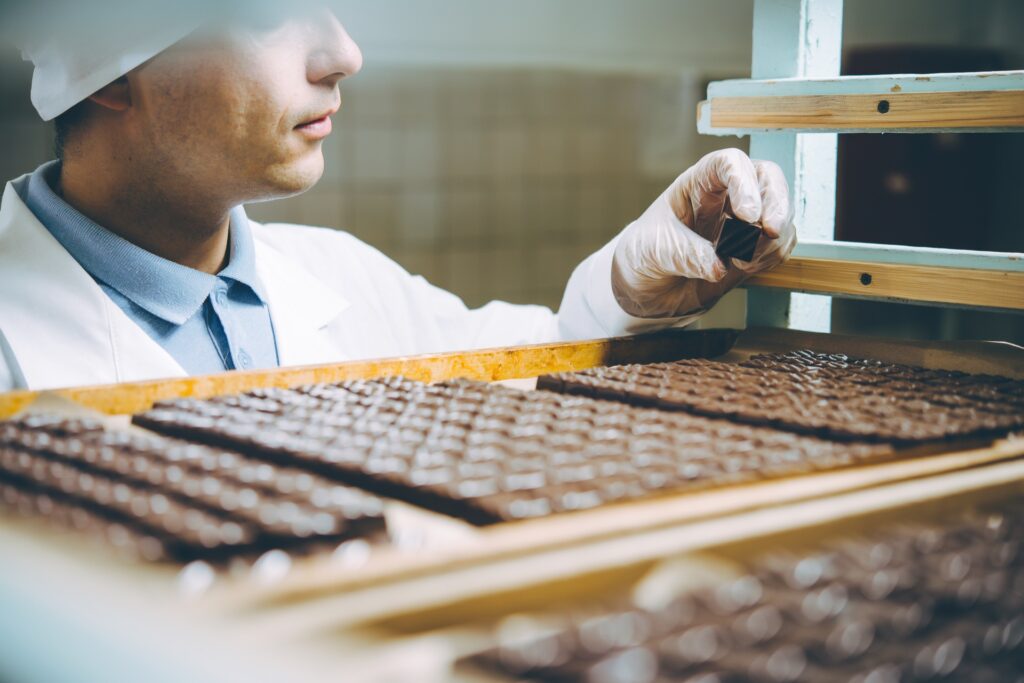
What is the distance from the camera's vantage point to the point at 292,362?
1999 mm

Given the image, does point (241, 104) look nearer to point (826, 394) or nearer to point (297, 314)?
point (297, 314)

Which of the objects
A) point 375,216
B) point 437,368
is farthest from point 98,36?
point 375,216

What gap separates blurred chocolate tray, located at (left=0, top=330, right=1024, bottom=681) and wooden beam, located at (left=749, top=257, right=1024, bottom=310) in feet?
1.96

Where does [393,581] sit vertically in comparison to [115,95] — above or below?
below

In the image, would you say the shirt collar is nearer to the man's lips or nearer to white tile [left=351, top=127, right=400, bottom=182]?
the man's lips

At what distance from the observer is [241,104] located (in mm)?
1731

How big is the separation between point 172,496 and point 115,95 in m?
1.11

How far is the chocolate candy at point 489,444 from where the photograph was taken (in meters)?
0.96

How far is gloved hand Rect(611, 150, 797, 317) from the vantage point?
1.78 metres

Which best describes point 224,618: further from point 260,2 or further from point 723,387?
point 260,2

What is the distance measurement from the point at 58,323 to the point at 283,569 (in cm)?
110

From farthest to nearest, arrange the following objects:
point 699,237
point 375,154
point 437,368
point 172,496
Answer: point 375,154, point 699,237, point 437,368, point 172,496

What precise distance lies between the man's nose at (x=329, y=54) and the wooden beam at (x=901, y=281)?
85 centimetres

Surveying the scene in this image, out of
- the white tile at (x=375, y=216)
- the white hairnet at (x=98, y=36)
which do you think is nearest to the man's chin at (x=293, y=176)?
the white hairnet at (x=98, y=36)
